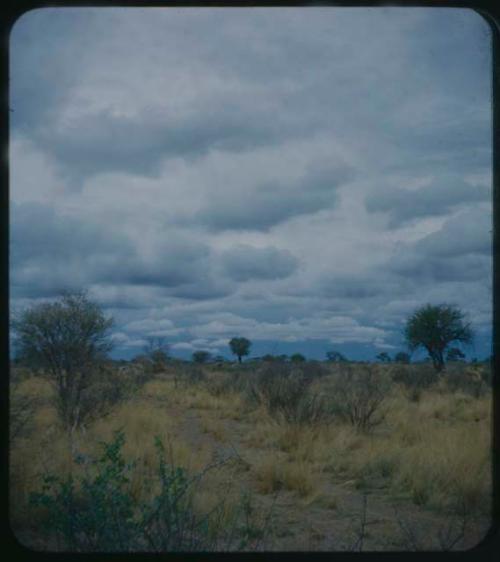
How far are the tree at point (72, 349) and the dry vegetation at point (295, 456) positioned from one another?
0.27 m

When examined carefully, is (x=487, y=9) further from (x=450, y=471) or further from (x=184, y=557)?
(x=450, y=471)

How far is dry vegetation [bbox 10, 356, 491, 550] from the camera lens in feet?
11.7

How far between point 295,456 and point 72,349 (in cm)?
309

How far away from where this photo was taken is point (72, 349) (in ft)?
25.9

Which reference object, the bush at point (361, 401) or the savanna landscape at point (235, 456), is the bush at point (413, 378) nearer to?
the savanna landscape at point (235, 456)

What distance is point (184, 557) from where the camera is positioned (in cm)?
264

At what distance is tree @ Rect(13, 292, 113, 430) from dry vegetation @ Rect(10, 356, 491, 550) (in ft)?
0.89

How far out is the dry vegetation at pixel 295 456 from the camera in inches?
141

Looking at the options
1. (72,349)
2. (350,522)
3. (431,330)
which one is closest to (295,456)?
(350,522)

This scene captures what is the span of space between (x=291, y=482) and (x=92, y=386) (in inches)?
136

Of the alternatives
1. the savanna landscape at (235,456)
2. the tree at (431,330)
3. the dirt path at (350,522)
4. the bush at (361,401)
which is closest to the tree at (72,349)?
the savanna landscape at (235,456)

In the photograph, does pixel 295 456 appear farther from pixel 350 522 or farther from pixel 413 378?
pixel 413 378

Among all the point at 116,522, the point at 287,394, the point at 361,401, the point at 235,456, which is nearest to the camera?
the point at 116,522

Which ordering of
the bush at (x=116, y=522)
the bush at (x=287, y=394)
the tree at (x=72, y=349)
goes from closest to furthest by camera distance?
the bush at (x=116, y=522), the tree at (x=72, y=349), the bush at (x=287, y=394)
